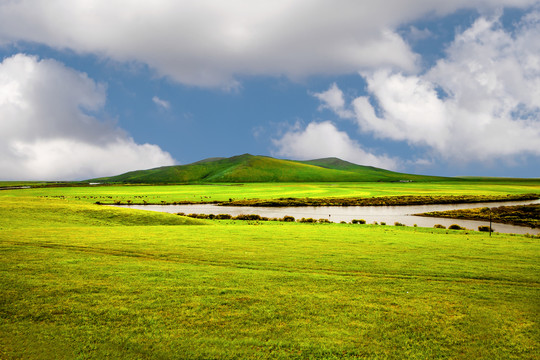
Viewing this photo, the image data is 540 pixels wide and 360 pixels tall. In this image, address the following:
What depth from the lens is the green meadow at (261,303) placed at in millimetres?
9062

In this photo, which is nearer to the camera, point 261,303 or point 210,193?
point 261,303

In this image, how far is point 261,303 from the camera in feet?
38.3

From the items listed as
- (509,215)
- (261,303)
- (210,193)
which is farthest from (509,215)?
(210,193)

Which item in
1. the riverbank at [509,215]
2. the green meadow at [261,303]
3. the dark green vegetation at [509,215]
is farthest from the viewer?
the dark green vegetation at [509,215]

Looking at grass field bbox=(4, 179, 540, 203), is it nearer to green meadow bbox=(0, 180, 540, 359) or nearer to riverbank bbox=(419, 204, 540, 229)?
riverbank bbox=(419, 204, 540, 229)

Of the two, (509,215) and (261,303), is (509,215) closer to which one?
(509,215)

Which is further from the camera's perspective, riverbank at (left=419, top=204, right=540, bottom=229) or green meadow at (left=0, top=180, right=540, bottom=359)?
riverbank at (left=419, top=204, right=540, bottom=229)

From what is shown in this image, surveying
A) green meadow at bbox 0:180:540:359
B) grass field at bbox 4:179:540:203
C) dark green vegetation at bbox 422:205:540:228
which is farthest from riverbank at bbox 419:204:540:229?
grass field at bbox 4:179:540:203

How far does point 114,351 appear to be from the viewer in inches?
344

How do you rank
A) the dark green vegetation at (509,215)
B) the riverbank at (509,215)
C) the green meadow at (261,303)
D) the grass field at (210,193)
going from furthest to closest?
1. the grass field at (210,193)
2. the dark green vegetation at (509,215)
3. the riverbank at (509,215)
4. the green meadow at (261,303)

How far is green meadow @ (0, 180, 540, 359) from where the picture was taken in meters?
9.06

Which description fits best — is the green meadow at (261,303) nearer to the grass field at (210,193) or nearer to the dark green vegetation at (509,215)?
the dark green vegetation at (509,215)

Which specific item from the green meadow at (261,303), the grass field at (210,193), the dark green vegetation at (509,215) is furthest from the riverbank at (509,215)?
the grass field at (210,193)

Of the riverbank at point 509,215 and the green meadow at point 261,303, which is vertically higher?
the green meadow at point 261,303
